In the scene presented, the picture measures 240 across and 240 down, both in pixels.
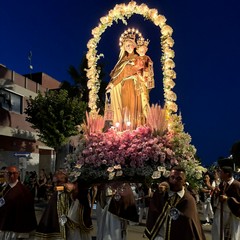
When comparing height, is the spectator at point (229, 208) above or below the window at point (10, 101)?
below

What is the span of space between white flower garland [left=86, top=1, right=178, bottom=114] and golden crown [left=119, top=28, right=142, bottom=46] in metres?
0.25

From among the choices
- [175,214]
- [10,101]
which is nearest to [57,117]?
[10,101]

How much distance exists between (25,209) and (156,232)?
3278 mm

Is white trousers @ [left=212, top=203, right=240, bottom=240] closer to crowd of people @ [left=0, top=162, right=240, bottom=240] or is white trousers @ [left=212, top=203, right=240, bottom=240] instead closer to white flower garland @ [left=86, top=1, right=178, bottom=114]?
crowd of people @ [left=0, top=162, right=240, bottom=240]

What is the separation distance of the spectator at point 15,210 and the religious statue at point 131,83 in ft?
8.37

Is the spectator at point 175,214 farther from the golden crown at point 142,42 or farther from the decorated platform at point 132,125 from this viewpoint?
the golden crown at point 142,42

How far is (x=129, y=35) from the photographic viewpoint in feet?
32.0

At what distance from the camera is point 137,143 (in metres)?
7.80

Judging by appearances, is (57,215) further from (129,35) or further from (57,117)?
(57,117)

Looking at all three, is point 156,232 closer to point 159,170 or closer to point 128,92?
point 159,170

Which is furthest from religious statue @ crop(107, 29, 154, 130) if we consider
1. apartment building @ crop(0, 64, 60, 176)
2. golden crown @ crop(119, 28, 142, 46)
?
apartment building @ crop(0, 64, 60, 176)

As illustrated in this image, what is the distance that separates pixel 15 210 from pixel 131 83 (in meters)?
3.76

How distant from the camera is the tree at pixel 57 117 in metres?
25.0

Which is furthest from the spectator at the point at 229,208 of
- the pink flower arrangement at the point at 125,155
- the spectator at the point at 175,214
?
the spectator at the point at 175,214
